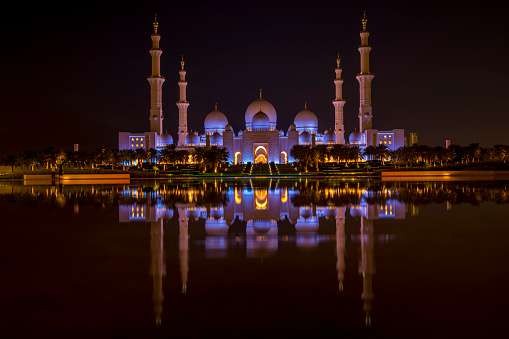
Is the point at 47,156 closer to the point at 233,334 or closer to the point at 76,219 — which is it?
the point at 76,219

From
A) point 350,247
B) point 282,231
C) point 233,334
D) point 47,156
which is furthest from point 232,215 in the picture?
point 47,156

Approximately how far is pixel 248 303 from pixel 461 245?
4.25 metres

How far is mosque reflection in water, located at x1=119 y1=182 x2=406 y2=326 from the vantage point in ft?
21.4

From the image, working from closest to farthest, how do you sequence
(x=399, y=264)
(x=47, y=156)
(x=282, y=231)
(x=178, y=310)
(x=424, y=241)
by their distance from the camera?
(x=178, y=310), (x=399, y=264), (x=424, y=241), (x=282, y=231), (x=47, y=156)

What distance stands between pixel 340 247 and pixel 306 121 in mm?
55892

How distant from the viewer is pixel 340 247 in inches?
309

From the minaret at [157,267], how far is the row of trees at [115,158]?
3880 cm

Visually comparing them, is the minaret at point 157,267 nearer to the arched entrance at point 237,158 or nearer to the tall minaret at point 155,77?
the tall minaret at point 155,77

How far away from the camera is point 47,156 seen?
167 ft

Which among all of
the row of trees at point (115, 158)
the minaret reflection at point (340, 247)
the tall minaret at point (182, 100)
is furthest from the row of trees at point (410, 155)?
the minaret reflection at point (340, 247)

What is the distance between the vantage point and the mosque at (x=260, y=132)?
55094mm

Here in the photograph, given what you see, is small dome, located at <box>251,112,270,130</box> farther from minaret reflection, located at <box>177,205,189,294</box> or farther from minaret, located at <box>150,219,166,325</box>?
minaret, located at <box>150,219,166,325</box>

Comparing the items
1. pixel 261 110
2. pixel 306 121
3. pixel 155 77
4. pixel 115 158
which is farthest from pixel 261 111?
pixel 115 158

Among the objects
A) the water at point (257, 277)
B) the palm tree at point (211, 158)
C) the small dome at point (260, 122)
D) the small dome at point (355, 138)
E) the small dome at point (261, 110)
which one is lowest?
the water at point (257, 277)
